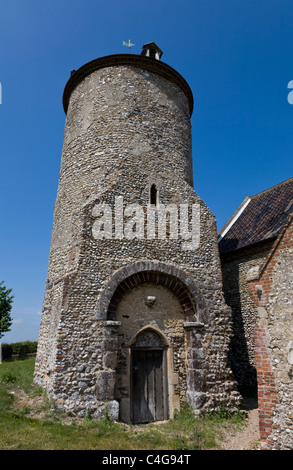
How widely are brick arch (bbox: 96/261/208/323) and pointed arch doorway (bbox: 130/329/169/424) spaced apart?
138 cm

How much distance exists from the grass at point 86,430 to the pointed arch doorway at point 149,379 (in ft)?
1.70

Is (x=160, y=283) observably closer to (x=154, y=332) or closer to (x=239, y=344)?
(x=154, y=332)

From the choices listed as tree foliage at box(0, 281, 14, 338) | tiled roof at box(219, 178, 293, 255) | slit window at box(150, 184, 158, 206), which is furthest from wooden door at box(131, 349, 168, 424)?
tree foliage at box(0, 281, 14, 338)

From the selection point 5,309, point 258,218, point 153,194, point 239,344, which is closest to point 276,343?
point 153,194

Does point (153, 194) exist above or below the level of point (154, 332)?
above

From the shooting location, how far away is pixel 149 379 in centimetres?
925

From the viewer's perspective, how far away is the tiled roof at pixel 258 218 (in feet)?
43.5

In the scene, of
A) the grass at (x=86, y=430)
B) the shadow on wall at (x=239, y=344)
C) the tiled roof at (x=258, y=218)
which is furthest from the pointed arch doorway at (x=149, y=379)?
the tiled roof at (x=258, y=218)

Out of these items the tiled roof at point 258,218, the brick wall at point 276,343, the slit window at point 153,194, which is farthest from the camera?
the tiled roof at point 258,218

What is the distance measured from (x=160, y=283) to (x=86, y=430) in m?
4.62

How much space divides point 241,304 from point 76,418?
8.17 metres

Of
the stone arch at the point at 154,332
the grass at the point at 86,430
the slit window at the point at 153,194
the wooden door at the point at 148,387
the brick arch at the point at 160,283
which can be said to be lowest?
the grass at the point at 86,430

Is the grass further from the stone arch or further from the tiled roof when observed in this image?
the tiled roof

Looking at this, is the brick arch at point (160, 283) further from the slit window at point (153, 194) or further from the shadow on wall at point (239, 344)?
the shadow on wall at point (239, 344)
